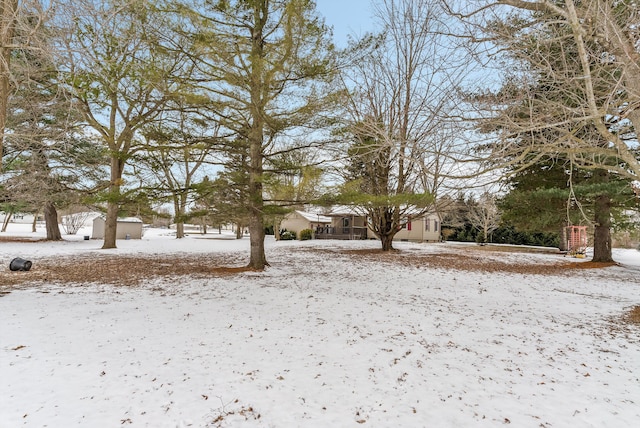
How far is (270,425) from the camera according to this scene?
8.21 ft

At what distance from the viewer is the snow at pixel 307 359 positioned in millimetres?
2672

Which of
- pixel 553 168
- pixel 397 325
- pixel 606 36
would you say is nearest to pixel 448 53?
pixel 606 36

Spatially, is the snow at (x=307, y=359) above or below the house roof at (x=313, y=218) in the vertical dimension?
below

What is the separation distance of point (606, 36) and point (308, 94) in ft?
20.5

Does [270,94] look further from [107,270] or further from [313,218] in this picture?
[313,218]

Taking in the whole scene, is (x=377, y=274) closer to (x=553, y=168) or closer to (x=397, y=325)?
(x=397, y=325)

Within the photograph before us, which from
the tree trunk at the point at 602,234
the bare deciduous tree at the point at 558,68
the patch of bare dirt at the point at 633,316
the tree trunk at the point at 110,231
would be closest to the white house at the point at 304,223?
the tree trunk at the point at 110,231

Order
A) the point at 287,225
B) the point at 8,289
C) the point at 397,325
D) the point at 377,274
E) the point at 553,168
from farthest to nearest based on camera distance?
the point at 287,225 → the point at 553,168 → the point at 377,274 → the point at 8,289 → the point at 397,325

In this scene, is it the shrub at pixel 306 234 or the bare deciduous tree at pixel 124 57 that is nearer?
the bare deciduous tree at pixel 124 57

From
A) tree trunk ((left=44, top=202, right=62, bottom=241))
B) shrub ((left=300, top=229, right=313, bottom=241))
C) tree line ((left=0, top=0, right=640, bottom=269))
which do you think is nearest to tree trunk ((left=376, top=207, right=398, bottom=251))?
tree line ((left=0, top=0, right=640, bottom=269))

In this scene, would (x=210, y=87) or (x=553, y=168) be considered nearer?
(x=210, y=87)

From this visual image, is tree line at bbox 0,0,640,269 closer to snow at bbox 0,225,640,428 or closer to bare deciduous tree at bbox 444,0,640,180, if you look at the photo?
bare deciduous tree at bbox 444,0,640,180

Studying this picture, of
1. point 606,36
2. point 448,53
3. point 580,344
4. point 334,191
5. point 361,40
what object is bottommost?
point 580,344

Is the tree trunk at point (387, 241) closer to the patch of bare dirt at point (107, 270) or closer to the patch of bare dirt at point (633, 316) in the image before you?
the patch of bare dirt at point (107, 270)
